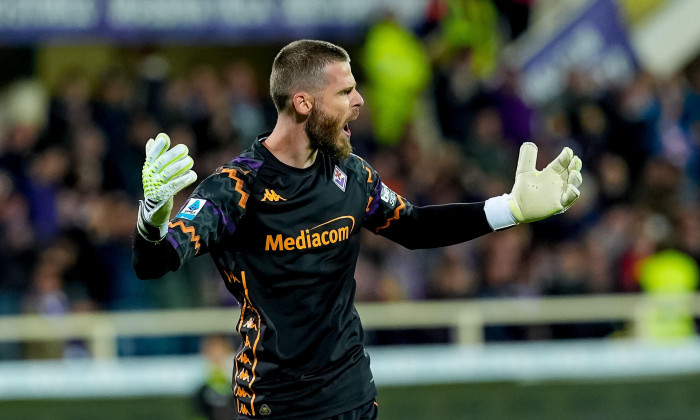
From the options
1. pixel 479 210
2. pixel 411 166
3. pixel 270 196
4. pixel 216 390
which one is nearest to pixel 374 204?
pixel 479 210

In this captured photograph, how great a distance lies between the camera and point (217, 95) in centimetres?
1131

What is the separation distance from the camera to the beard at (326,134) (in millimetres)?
4555

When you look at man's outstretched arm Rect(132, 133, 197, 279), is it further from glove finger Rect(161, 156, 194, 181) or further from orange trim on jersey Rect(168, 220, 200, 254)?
orange trim on jersey Rect(168, 220, 200, 254)

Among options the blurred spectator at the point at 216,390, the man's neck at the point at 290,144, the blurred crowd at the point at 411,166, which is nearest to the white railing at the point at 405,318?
the blurred crowd at the point at 411,166

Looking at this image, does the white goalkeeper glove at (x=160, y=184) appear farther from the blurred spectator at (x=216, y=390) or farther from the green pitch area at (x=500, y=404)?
the green pitch area at (x=500, y=404)

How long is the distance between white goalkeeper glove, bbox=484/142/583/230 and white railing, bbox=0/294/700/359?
495cm

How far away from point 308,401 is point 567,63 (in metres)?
9.45

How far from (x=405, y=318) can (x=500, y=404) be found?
3.12ft

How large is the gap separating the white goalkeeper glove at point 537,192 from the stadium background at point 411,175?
5051 millimetres

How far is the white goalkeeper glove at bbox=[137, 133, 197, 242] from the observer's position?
402cm

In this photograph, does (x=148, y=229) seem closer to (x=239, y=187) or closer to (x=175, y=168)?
(x=175, y=168)

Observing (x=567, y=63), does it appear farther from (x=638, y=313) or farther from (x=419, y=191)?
(x=638, y=313)

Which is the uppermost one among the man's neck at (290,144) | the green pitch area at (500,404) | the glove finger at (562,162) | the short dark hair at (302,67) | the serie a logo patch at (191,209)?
the short dark hair at (302,67)

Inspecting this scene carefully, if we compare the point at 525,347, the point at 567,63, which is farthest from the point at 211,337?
the point at 567,63
